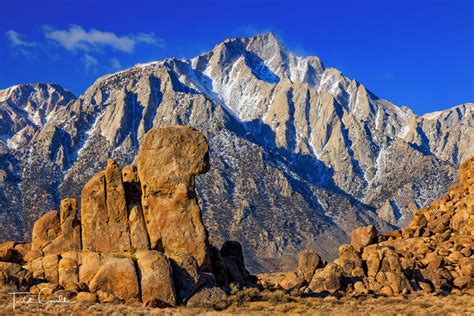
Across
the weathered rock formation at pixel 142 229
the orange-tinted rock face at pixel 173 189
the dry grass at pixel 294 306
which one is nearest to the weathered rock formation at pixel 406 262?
the dry grass at pixel 294 306

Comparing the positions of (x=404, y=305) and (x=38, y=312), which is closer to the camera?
(x=38, y=312)

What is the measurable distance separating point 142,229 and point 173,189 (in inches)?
145

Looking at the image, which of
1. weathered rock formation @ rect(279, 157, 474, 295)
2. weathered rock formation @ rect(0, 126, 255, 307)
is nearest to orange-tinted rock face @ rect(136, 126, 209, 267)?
weathered rock formation @ rect(0, 126, 255, 307)

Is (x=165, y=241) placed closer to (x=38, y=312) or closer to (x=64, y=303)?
(x=64, y=303)

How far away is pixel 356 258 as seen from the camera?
52.6 meters

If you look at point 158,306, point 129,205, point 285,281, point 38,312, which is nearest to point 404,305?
point 285,281

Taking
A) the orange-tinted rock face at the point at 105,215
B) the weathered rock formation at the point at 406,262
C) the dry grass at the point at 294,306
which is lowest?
the dry grass at the point at 294,306

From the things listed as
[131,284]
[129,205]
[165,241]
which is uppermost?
[129,205]

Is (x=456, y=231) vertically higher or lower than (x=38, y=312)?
higher

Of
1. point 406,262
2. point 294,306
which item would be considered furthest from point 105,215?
point 406,262

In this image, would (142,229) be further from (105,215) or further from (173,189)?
(173,189)

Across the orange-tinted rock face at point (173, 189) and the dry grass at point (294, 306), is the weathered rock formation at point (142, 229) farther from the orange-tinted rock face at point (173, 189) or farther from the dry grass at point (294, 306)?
the dry grass at point (294, 306)

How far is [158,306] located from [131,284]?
254 cm

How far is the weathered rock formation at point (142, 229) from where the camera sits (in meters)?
38.2
